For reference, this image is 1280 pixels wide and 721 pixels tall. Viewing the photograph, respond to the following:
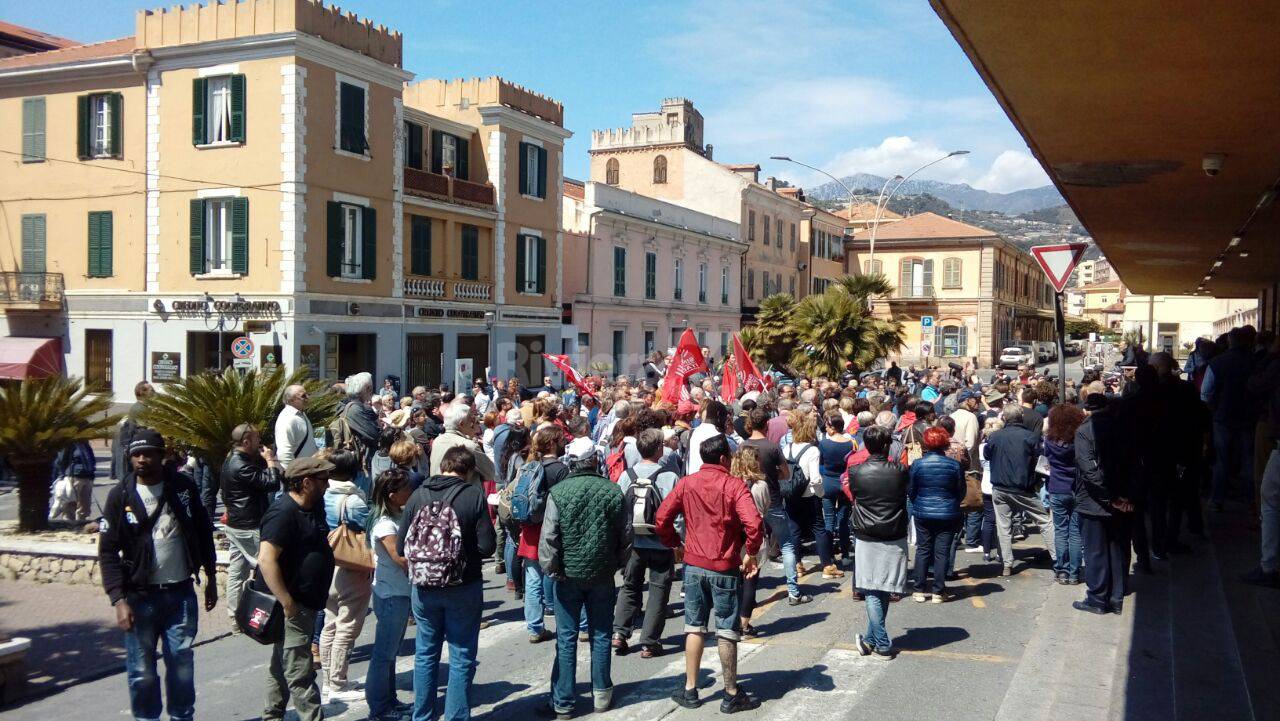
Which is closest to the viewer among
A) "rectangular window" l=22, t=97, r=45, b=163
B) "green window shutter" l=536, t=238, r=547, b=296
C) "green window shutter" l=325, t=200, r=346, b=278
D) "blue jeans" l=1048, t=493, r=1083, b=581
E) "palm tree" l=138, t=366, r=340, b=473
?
"blue jeans" l=1048, t=493, r=1083, b=581

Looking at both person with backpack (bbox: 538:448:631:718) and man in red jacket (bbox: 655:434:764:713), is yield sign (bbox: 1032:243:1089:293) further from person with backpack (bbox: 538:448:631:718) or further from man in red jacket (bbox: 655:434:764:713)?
person with backpack (bbox: 538:448:631:718)

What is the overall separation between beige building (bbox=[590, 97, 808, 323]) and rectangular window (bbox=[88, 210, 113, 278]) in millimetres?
26911

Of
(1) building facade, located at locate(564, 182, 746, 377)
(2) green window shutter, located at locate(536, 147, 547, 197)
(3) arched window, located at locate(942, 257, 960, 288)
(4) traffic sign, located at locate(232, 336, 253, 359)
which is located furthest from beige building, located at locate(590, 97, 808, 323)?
(4) traffic sign, located at locate(232, 336, 253, 359)

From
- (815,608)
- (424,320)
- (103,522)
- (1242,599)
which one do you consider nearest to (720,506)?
(815,608)

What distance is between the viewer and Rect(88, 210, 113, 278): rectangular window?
24688 millimetres

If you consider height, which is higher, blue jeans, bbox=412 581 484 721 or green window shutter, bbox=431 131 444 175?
green window shutter, bbox=431 131 444 175

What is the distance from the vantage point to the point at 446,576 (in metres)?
5.71

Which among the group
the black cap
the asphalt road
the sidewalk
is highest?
the black cap

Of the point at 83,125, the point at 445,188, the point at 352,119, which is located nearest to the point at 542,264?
the point at 445,188

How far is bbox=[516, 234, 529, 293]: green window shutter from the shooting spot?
3120 cm

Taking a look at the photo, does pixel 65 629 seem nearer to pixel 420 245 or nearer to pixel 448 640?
pixel 448 640

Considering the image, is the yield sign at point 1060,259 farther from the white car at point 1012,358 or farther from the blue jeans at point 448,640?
the white car at point 1012,358

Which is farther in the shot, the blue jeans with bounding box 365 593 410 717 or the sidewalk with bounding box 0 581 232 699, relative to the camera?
the sidewalk with bounding box 0 581 232 699

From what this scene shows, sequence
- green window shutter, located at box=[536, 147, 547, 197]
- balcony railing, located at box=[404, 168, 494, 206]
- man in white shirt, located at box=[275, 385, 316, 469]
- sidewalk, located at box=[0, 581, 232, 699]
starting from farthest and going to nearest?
green window shutter, located at box=[536, 147, 547, 197]
balcony railing, located at box=[404, 168, 494, 206]
man in white shirt, located at box=[275, 385, 316, 469]
sidewalk, located at box=[0, 581, 232, 699]
